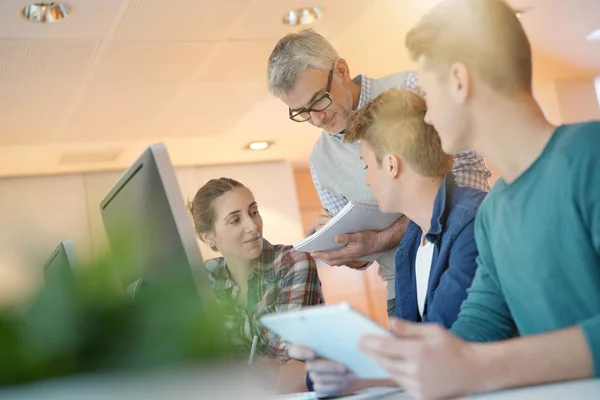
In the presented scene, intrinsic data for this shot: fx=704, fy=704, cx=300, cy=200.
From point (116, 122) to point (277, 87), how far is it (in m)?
2.92

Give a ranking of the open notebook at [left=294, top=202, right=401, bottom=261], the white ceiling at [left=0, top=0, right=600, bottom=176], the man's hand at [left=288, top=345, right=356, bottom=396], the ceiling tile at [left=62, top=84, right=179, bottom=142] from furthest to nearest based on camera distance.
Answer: the ceiling tile at [left=62, top=84, right=179, bottom=142]
the white ceiling at [left=0, top=0, right=600, bottom=176]
the open notebook at [left=294, top=202, right=401, bottom=261]
the man's hand at [left=288, top=345, right=356, bottom=396]

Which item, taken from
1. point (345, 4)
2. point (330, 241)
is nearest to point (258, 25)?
point (345, 4)

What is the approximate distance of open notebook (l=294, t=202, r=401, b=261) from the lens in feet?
5.14

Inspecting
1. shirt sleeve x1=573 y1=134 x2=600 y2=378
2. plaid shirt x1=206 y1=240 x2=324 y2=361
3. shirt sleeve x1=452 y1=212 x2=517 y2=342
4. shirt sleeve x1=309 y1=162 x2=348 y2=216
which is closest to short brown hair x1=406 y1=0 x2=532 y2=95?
shirt sleeve x1=573 y1=134 x2=600 y2=378

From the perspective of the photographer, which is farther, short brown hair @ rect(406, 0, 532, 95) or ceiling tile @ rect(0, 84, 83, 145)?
ceiling tile @ rect(0, 84, 83, 145)

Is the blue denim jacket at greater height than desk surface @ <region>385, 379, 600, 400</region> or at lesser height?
greater

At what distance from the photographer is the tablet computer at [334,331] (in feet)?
2.31

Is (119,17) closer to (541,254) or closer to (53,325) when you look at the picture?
(541,254)

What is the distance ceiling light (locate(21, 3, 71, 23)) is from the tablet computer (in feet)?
8.28

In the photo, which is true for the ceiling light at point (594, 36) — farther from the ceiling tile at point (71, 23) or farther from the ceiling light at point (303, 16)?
the ceiling tile at point (71, 23)

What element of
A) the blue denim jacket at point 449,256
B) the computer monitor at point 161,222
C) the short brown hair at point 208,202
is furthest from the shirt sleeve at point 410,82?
the computer monitor at point 161,222

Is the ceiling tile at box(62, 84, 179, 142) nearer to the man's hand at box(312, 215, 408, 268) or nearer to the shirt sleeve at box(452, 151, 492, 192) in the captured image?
the man's hand at box(312, 215, 408, 268)

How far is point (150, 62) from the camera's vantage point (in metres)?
3.72

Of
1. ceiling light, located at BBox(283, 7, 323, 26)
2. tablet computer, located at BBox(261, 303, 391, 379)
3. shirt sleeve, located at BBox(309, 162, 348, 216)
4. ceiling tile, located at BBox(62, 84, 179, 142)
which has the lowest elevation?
tablet computer, located at BBox(261, 303, 391, 379)
